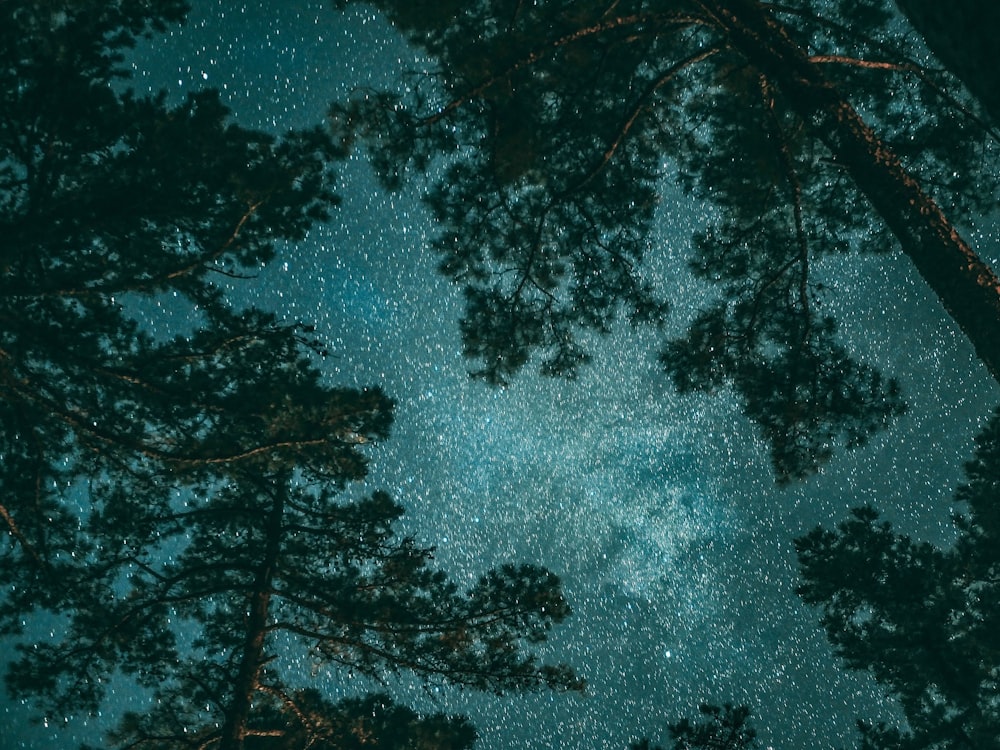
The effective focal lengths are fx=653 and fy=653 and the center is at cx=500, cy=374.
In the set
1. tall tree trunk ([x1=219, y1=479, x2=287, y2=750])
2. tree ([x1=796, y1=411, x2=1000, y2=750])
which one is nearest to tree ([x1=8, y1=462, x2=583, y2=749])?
tall tree trunk ([x1=219, y1=479, x2=287, y2=750])

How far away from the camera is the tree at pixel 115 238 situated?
597cm

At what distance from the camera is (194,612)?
8930 mm

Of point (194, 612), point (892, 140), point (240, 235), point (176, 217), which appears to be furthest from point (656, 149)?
point (194, 612)

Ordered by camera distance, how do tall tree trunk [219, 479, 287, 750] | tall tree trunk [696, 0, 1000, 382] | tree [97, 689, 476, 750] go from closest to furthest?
tall tree trunk [696, 0, 1000, 382], tall tree trunk [219, 479, 287, 750], tree [97, 689, 476, 750]

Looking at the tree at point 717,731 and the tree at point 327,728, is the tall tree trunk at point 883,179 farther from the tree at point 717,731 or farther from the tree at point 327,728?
the tree at point 327,728

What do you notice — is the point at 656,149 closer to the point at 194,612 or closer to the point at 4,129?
the point at 4,129

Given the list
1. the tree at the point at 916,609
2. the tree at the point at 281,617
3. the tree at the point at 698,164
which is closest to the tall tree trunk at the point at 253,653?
the tree at the point at 281,617

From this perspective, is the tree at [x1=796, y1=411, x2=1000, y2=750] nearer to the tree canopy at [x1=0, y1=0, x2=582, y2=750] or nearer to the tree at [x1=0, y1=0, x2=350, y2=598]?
the tree canopy at [x1=0, y1=0, x2=582, y2=750]

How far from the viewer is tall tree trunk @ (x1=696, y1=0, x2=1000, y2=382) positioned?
191 inches

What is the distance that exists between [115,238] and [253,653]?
15.8ft

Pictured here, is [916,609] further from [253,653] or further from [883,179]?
[253,653]

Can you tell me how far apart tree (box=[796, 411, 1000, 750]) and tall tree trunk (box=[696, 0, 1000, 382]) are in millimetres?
4313

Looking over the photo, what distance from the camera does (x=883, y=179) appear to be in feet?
17.3

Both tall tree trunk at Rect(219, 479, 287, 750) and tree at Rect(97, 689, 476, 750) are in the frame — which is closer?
tall tree trunk at Rect(219, 479, 287, 750)
